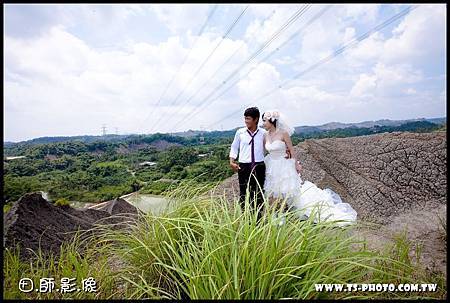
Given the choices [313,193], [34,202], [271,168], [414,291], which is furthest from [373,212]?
[34,202]

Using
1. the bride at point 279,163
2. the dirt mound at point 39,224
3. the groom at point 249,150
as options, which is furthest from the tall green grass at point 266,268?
the bride at point 279,163

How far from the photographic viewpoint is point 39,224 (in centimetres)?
321

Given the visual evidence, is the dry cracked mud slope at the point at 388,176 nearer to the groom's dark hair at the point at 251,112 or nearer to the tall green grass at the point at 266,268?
the groom's dark hair at the point at 251,112

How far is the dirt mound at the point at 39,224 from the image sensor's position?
2891 mm

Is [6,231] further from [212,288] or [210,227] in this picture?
[212,288]

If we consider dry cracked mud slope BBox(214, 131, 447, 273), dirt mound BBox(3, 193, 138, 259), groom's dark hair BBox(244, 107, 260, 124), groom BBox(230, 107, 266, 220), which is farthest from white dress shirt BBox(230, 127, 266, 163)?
dry cracked mud slope BBox(214, 131, 447, 273)

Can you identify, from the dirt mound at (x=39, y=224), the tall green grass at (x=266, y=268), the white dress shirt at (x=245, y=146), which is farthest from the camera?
the white dress shirt at (x=245, y=146)

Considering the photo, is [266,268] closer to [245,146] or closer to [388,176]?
[245,146]

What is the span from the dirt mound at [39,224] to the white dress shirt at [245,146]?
108cm

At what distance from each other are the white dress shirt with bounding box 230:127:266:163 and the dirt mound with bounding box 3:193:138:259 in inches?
42.6

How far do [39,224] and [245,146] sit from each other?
210 centimetres

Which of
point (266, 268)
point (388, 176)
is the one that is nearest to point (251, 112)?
point (266, 268)

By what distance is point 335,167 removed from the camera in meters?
5.57

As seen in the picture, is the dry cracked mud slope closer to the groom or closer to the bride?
the bride
